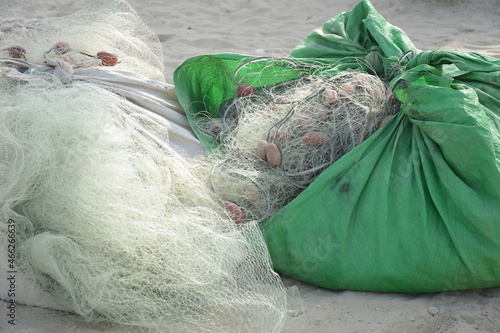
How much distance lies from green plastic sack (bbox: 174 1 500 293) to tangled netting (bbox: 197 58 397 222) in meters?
0.12

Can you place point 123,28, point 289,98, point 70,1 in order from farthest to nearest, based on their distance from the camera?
point 70,1
point 123,28
point 289,98

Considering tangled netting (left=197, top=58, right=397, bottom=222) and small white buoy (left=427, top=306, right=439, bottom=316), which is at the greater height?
tangled netting (left=197, top=58, right=397, bottom=222)

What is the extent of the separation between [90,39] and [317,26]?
3047 millimetres

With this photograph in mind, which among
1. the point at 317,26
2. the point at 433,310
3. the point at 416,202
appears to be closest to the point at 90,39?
the point at 416,202

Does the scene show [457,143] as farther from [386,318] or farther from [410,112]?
[386,318]

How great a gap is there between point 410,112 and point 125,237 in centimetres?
133

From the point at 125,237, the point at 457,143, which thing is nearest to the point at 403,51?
the point at 457,143

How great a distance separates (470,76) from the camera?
2.75m

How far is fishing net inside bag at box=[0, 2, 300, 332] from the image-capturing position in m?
2.14

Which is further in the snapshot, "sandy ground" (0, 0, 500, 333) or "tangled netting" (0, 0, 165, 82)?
"tangled netting" (0, 0, 165, 82)

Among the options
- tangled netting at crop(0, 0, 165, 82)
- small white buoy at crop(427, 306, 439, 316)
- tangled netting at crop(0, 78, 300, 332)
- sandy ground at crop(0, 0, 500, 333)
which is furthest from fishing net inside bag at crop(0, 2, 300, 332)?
tangled netting at crop(0, 0, 165, 82)

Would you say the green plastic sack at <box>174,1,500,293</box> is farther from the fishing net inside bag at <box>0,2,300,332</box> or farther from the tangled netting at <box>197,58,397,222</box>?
the fishing net inside bag at <box>0,2,300,332</box>

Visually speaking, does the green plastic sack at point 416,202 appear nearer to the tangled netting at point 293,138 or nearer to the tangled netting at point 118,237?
the tangled netting at point 293,138

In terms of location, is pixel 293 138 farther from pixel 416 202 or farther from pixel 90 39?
pixel 90 39
